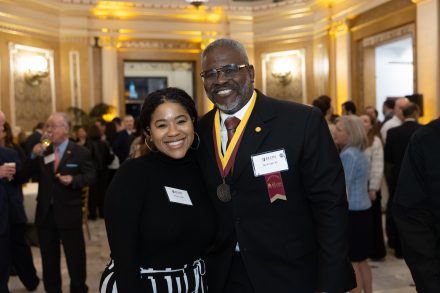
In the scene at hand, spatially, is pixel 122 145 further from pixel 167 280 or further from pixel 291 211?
pixel 291 211

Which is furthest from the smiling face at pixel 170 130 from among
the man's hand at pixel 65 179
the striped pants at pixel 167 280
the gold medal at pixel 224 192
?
the man's hand at pixel 65 179

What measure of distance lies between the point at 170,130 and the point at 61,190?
2637 millimetres

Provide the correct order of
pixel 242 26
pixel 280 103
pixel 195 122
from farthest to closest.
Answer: pixel 242 26
pixel 195 122
pixel 280 103

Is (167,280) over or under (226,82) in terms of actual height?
under

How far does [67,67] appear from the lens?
12508mm

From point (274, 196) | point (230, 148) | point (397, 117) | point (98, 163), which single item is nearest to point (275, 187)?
point (274, 196)

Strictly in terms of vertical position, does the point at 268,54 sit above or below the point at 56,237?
above

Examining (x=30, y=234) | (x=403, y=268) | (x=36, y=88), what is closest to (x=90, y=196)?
(x=30, y=234)

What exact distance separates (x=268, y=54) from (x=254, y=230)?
12093 millimetres

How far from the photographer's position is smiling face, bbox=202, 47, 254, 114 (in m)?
2.10

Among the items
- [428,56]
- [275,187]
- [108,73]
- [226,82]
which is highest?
[108,73]

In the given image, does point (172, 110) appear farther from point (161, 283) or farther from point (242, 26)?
point (242, 26)

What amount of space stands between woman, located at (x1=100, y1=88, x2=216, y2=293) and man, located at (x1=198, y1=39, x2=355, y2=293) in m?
0.11

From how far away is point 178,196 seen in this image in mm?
2131
